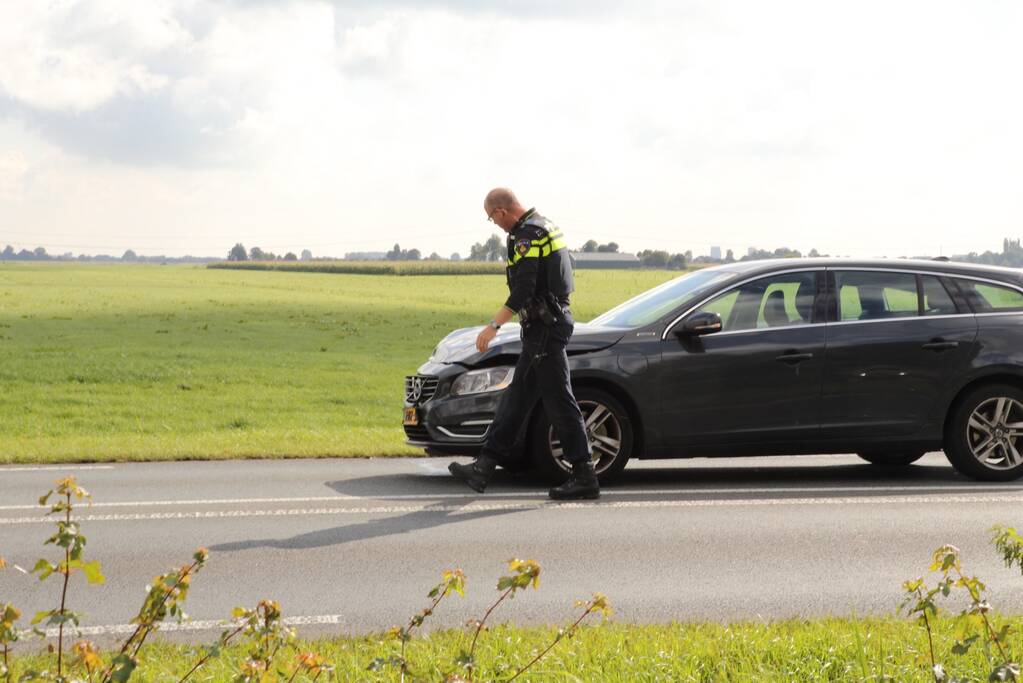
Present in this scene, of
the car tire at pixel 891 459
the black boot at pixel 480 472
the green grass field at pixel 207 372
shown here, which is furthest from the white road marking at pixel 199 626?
the car tire at pixel 891 459

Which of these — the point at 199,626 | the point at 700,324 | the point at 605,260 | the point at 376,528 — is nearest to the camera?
the point at 199,626

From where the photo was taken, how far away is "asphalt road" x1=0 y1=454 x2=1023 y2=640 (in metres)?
6.13

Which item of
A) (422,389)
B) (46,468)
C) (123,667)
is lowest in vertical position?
(46,468)

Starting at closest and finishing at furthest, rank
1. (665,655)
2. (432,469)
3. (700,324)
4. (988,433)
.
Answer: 1. (665,655)
2. (700,324)
3. (988,433)
4. (432,469)

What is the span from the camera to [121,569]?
22.6 ft

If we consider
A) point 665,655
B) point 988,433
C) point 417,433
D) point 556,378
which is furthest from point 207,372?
point 665,655

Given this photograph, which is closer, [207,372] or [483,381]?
[483,381]

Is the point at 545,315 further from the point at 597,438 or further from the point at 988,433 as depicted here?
the point at 988,433

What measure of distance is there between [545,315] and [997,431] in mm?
3726

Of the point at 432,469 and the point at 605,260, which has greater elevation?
the point at 605,260

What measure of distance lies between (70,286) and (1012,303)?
66.5 metres

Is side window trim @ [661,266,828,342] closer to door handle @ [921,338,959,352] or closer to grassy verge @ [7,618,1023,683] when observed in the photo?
door handle @ [921,338,959,352]

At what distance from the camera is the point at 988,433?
10.0 m

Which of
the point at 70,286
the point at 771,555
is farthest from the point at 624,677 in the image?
the point at 70,286
